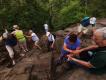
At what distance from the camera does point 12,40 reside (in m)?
17.6

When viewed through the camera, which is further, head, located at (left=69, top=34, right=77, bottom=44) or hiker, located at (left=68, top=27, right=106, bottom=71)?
head, located at (left=69, top=34, right=77, bottom=44)

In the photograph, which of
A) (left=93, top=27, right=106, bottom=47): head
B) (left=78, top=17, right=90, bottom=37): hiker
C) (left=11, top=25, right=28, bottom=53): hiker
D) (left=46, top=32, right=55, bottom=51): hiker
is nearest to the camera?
(left=93, top=27, right=106, bottom=47): head

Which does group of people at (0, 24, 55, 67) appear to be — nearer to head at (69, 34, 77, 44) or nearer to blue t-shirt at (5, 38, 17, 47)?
blue t-shirt at (5, 38, 17, 47)

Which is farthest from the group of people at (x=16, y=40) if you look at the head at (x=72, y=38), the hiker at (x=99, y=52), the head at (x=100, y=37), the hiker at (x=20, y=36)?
the head at (x=100, y=37)

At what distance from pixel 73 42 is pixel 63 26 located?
26.3 metres

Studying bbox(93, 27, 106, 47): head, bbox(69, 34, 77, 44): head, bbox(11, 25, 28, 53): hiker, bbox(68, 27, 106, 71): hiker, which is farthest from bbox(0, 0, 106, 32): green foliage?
bbox(93, 27, 106, 47): head

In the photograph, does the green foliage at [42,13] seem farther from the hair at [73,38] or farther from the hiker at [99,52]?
the hiker at [99,52]

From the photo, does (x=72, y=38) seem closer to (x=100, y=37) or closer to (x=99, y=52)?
(x=99, y=52)

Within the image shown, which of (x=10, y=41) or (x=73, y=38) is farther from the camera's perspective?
(x=10, y=41)

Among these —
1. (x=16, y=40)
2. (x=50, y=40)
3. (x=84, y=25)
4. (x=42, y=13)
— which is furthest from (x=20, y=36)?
(x=42, y=13)

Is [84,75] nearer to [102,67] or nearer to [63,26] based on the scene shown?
[102,67]

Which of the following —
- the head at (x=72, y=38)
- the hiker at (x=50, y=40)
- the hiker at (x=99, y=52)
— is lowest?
the hiker at (x=50, y=40)

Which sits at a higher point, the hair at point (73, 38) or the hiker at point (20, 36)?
the hair at point (73, 38)

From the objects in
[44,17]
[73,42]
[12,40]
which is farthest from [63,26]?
[73,42]
